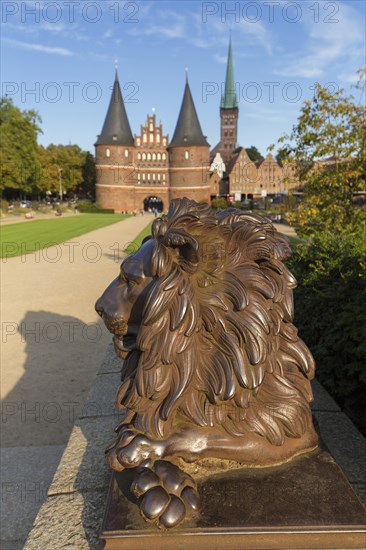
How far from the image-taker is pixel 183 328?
4.74 feet

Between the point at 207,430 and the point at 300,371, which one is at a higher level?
the point at 300,371

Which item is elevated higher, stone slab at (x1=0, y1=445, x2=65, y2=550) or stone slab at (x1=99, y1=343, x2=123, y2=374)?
stone slab at (x1=99, y1=343, x2=123, y2=374)

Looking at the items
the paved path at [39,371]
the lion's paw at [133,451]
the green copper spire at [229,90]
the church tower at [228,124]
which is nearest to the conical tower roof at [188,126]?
the green copper spire at [229,90]

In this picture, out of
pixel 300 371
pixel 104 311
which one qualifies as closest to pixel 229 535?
pixel 300 371

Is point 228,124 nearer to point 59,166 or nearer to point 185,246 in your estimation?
point 59,166

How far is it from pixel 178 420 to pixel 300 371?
0.56 meters

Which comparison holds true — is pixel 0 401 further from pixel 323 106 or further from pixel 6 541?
pixel 323 106

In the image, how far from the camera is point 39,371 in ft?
15.4

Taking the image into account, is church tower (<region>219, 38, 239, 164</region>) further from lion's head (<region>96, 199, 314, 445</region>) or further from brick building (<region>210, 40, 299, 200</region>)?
lion's head (<region>96, 199, 314, 445</region>)

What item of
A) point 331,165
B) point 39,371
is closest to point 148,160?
point 331,165

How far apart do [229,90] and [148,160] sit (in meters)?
39.2

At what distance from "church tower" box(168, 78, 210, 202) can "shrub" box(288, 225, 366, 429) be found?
41.6 meters

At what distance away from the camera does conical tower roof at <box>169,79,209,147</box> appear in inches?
1793

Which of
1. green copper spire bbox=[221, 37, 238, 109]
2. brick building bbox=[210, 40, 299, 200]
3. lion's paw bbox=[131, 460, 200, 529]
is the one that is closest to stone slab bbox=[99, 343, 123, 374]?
lion's paw bbox=[131, 460, 200, 529]
